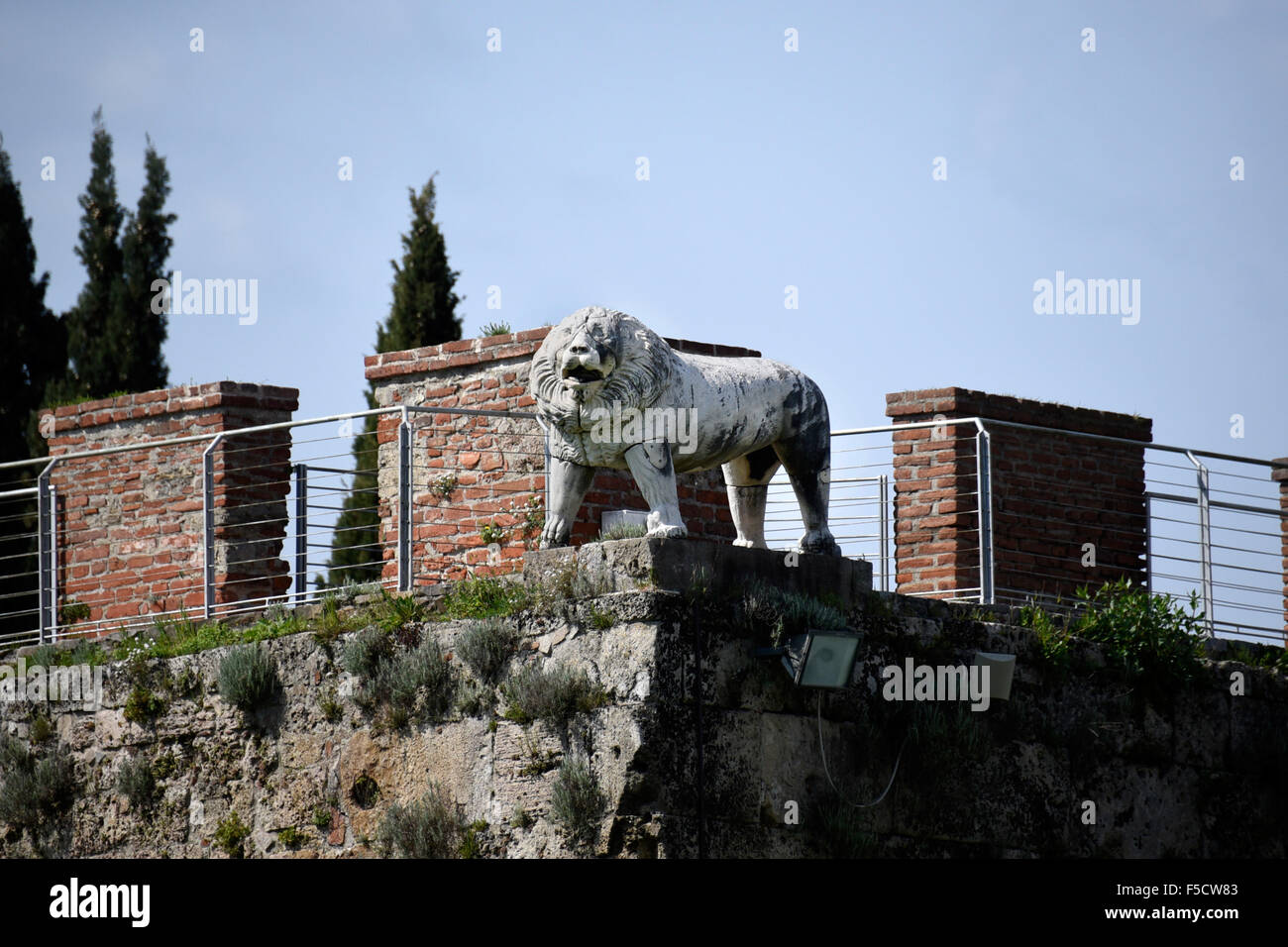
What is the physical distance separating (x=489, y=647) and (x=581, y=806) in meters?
1.00

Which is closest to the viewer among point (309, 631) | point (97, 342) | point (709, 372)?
point (709, 372)

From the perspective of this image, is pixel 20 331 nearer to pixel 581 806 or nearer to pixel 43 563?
pixel 43 563

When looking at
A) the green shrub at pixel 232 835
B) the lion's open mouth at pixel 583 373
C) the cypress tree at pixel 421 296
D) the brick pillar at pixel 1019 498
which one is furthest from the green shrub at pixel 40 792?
the cypress tree at pixel 421 296

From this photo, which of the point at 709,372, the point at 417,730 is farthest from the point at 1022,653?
the point at 417,730

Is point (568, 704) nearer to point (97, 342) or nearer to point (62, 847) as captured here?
point (62, 847)

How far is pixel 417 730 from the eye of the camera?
31.4ft

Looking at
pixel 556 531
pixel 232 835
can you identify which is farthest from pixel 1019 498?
pixel 232 835

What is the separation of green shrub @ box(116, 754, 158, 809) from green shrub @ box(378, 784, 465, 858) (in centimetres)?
185

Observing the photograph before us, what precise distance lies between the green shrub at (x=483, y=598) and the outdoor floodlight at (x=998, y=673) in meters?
2.52

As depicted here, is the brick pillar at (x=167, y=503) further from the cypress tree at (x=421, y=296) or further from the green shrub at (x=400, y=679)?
the cypress tree at (x=421, y=296)

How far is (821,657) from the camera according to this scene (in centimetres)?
902

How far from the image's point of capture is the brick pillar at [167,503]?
512 inches

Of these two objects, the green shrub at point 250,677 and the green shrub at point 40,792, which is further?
the green shrub at point 40,792
